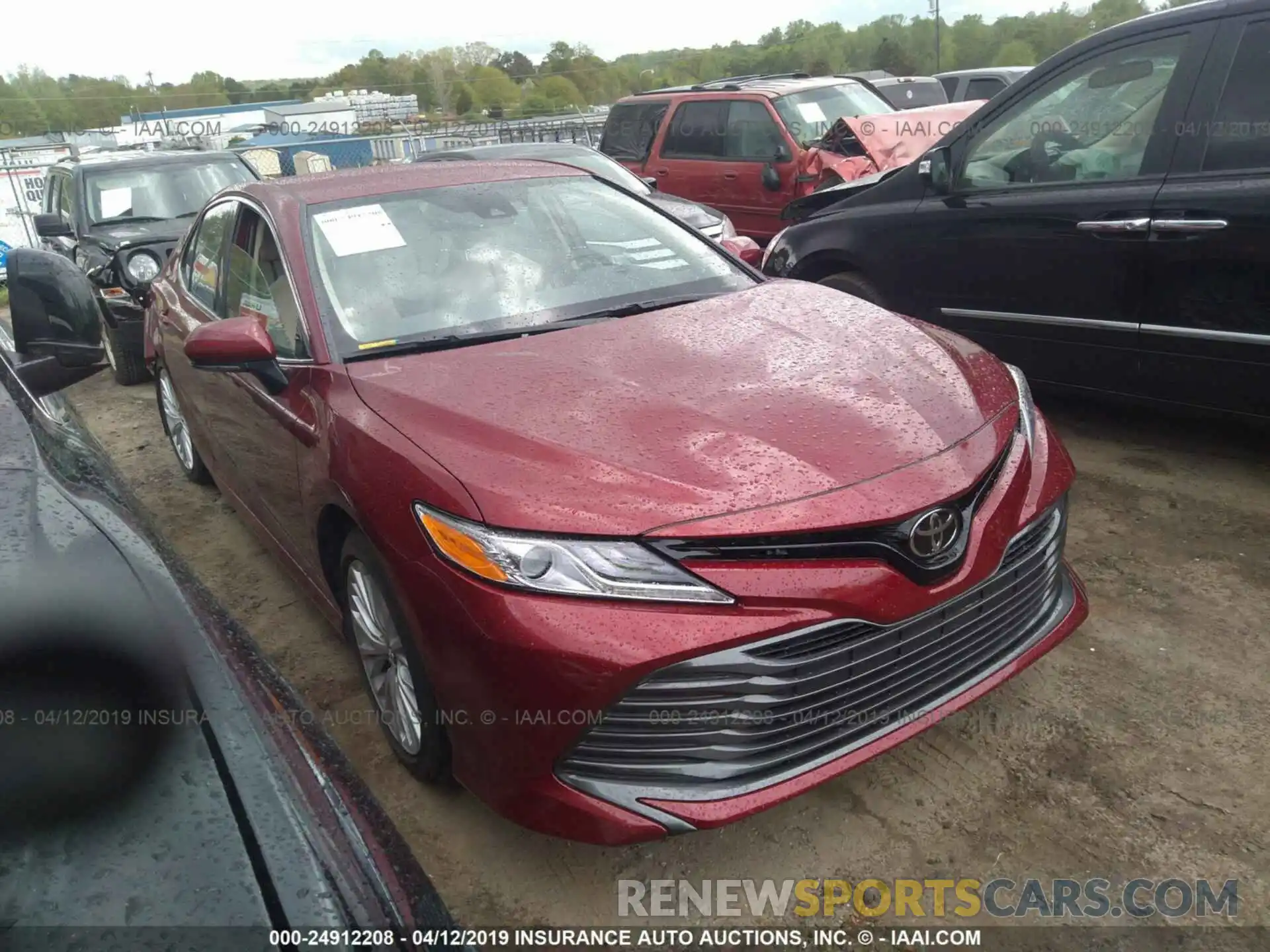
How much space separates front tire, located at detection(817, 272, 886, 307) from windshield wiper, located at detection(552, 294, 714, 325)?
1887mm

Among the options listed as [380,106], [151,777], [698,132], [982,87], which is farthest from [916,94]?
[380,106]

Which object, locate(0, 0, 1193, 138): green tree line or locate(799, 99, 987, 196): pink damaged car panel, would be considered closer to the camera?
locate(799, 99, 987, 196): pink damaged car panel

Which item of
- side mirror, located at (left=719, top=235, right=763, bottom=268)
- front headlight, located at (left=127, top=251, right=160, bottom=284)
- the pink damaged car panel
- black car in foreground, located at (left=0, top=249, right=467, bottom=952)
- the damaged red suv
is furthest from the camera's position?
the damaged red suv

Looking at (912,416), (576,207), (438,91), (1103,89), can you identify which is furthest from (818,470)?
(438,91)

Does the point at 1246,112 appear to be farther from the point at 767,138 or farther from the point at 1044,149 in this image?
the point at 767,138

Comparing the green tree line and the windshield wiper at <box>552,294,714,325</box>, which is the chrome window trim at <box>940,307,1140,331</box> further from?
the green tree line

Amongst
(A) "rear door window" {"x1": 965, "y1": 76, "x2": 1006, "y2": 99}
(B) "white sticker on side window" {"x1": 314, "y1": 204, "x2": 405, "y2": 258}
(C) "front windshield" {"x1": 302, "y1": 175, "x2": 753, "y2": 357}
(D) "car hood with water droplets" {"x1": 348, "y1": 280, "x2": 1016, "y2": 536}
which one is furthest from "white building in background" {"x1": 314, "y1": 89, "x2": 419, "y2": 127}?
(D) "car hood with water droplets" {"x1": 348, "y1": 280, "x2": 1016, "y2": 536}

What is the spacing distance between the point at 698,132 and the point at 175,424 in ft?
19.3

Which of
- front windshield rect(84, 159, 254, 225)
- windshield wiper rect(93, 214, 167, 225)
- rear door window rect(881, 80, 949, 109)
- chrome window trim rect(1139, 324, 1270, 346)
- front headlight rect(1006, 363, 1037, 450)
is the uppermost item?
rear door window rect(881, 80, 949, 109)

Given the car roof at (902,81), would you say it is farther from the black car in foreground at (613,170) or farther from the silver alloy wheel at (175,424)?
the silver alloy wheel at (175,424)

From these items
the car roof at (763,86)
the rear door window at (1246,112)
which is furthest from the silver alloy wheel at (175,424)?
the car roof at (763,86)

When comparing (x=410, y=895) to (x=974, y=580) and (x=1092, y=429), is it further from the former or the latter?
(x=1092, y=429)

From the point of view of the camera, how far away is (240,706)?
1.36 m

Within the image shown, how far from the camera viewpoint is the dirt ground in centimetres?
214
